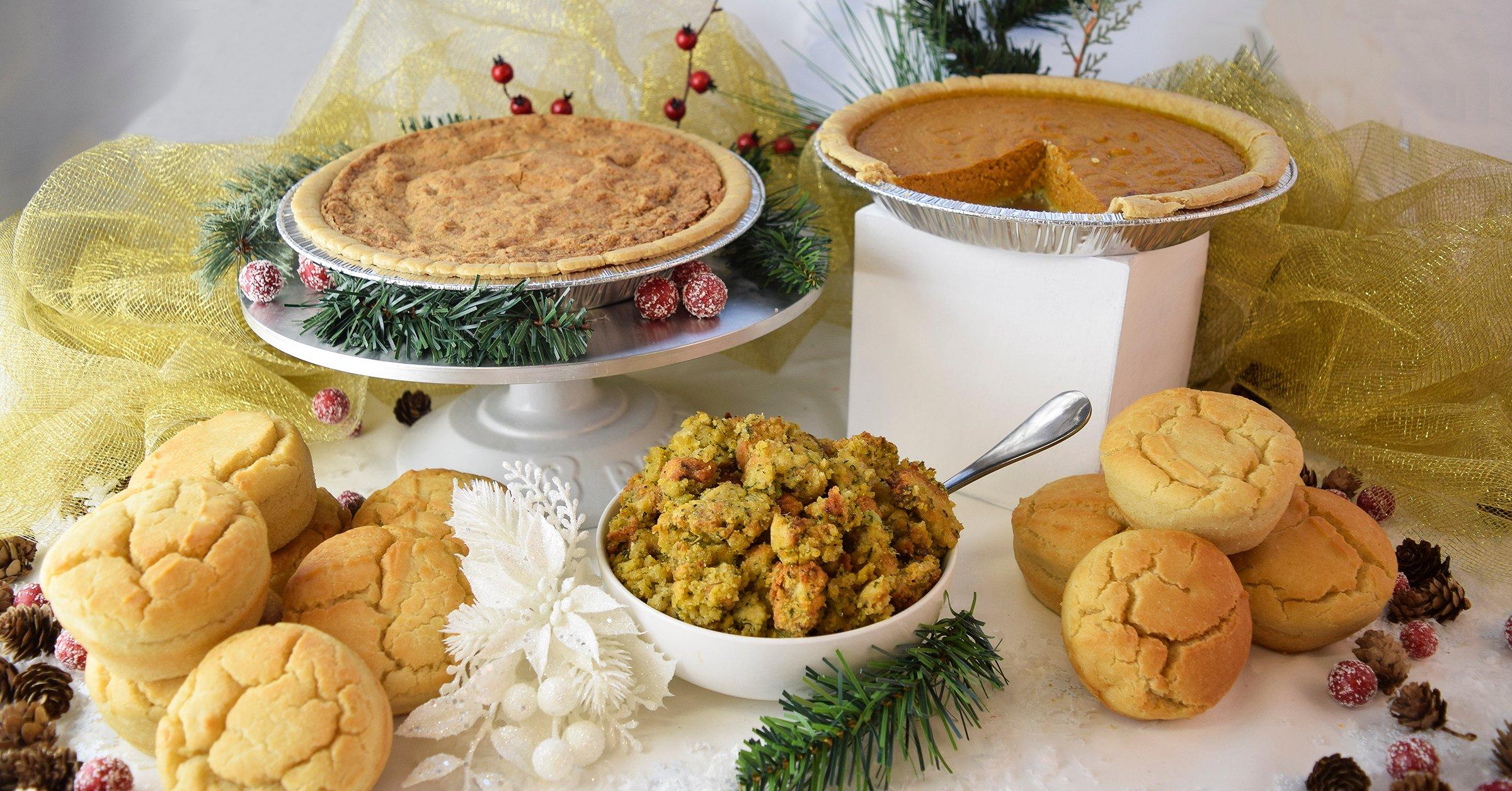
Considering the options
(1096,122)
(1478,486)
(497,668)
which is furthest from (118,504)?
(1478,486)

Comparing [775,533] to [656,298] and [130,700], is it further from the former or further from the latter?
[130,700]

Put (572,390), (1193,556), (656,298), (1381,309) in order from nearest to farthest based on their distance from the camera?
1. (1193,556)
2. (656,298)
3. (1381,309)
4. (572,390)

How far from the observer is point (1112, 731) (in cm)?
131

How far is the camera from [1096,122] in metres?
1.93

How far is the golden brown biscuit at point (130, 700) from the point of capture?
115cm

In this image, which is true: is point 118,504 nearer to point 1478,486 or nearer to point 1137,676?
point 1137,676

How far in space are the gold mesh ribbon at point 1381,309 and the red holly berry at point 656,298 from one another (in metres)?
0.97

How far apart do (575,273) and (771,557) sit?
0.55 metres

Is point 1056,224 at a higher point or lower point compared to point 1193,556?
higher

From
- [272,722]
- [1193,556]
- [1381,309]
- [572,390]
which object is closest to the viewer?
[272,722]

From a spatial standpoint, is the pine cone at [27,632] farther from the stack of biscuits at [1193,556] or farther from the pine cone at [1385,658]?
the pine cone at [1385,658]

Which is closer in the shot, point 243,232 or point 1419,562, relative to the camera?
point 1419,562

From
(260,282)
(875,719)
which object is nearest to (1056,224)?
(875,719)

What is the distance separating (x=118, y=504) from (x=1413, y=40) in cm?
227
